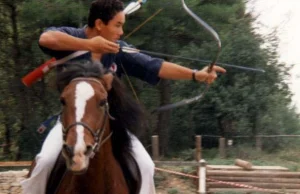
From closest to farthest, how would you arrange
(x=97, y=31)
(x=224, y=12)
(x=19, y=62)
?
(x=97, y=31) < (x=224, y=12) < (x=19, y=62)

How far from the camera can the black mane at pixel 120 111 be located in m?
4.36

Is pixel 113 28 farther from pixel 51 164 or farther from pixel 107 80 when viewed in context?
pixel 51 164

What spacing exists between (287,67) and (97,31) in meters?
20.1

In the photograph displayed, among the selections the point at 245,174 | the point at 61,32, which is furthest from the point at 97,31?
the point at 245,174

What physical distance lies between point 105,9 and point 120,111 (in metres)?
0.75

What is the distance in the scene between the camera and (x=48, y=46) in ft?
15.2

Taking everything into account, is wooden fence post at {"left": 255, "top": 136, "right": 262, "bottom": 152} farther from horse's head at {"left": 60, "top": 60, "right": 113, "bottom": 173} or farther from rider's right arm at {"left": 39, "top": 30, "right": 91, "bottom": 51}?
horse's head at {"left": 60, "top": 60, "right": 113, "bottom": 173}

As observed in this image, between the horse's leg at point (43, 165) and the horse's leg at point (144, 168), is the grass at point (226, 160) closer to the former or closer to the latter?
the horse's leg at point (144, 168)

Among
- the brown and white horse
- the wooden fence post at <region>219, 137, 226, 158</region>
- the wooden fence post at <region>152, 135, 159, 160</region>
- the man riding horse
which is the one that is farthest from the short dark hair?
the wooden fence post at <region>219, 137, 226, 158</region>

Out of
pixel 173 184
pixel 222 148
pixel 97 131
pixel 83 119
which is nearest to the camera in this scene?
pixel 83 119

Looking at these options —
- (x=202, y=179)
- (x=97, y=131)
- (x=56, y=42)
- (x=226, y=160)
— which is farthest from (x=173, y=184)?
(x=97, y=131)

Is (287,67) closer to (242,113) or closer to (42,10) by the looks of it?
(242,113)

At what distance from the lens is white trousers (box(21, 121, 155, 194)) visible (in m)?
4.73

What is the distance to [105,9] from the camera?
4832mm
